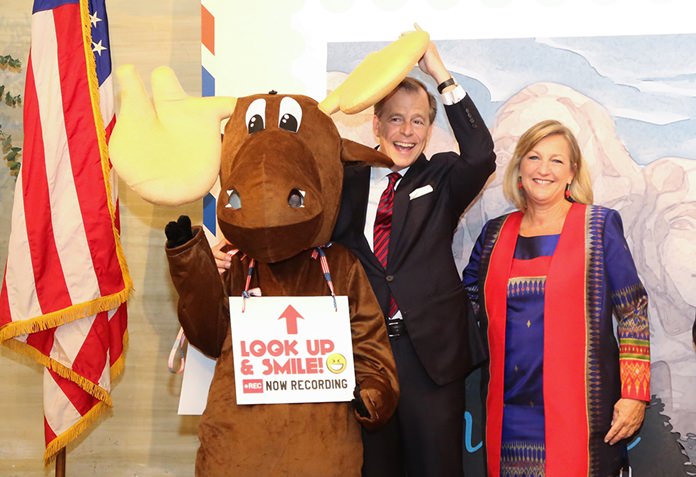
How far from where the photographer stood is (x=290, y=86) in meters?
2.96

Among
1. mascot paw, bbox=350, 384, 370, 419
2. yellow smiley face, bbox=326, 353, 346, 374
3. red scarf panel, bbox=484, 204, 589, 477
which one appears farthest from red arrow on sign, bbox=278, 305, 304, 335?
red scarf panel, bbox=484, 204, 589, 477

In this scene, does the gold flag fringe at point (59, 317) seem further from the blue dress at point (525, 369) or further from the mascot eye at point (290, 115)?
the blue dress at point (525, 369)

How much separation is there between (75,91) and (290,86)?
0.81m

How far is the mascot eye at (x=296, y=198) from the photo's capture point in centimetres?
189

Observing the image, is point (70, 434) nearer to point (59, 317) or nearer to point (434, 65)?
point (59, 317)

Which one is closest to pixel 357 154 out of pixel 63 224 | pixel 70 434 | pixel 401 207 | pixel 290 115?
pixel 290 115

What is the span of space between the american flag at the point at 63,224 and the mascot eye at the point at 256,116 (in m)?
0.87

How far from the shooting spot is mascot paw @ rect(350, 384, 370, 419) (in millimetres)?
1959

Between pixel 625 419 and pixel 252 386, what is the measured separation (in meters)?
1.20

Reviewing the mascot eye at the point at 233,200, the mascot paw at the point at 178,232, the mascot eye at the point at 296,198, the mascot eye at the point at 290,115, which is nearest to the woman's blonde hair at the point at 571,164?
the mascot eye at the point at 290,115

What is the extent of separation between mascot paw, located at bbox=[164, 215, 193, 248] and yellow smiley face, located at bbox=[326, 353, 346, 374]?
0.50 m

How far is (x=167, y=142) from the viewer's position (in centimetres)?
207

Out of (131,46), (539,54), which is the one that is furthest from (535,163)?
(131,46)

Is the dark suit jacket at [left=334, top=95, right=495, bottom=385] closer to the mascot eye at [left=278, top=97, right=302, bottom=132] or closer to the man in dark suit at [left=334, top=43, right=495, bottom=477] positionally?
the man in dark suit at [left=334, top=43, right=495, bottom=477]
